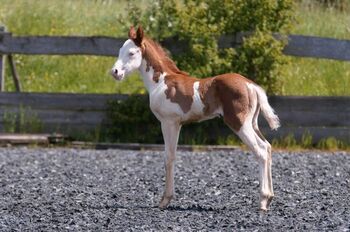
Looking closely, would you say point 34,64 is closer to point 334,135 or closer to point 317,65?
point 317,65

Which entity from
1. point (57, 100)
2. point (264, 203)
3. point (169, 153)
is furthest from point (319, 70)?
point (264, 203)

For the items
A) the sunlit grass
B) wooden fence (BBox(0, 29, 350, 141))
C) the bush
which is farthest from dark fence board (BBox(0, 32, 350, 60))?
the sunlit grass

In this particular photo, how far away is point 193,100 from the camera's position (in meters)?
9.28

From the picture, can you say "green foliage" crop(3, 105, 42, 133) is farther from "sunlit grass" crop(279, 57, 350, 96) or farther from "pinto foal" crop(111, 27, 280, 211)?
"pinto foal" crop(111, 27, 280, 211)

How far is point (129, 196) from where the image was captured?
33.1 ft

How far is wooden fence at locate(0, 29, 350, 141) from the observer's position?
14891 millimetres

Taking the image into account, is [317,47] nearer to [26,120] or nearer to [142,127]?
[142,127]

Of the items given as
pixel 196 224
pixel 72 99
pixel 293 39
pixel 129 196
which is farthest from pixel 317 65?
pixel 196 224

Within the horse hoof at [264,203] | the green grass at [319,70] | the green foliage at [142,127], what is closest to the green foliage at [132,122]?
the green foliage at [142,127]

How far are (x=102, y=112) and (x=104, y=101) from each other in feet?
0.54

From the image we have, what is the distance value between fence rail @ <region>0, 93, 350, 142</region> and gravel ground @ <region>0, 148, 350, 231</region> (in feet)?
2.90

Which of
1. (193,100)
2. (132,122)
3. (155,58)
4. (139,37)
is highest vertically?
(139,37)

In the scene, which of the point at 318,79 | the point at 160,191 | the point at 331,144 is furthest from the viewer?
the point at 318,79

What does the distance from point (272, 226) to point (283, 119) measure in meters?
6.95
